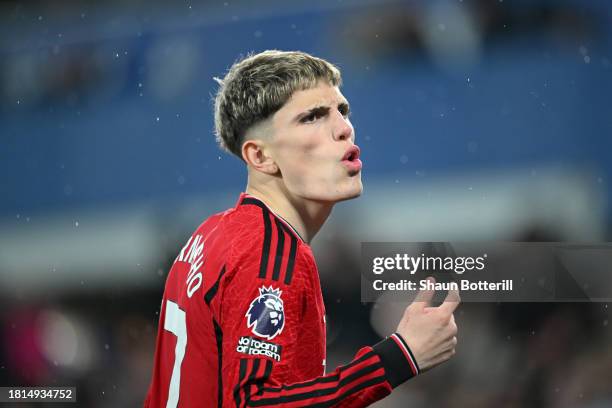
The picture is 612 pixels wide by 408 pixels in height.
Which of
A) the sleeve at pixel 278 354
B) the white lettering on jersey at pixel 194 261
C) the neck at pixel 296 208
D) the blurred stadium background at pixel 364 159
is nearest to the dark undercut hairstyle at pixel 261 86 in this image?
the neck at pixel 296 208

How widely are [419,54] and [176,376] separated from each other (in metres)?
3.15

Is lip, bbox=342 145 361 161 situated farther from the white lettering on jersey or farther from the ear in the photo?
the white lettering on jersey

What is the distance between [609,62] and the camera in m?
4.28

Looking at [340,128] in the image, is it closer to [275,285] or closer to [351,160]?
[351,160]

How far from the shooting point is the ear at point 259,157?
1.80 meters

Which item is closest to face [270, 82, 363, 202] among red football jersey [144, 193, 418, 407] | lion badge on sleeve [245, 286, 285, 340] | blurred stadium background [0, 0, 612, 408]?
red football jersey [144, 193, 418, 407]

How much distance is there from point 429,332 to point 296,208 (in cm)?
43

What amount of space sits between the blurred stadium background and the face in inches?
96.8

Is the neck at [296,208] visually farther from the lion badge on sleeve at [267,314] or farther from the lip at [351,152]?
the lion badge on sleeve at [267,314]

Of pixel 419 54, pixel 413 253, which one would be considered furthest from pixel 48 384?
pixel 419 54

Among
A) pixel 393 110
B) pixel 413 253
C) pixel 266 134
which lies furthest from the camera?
pixel 393 110

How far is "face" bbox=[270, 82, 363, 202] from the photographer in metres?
1.77

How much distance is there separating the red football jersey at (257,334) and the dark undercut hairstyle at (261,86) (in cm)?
22

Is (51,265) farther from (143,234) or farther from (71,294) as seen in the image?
(143,234)
